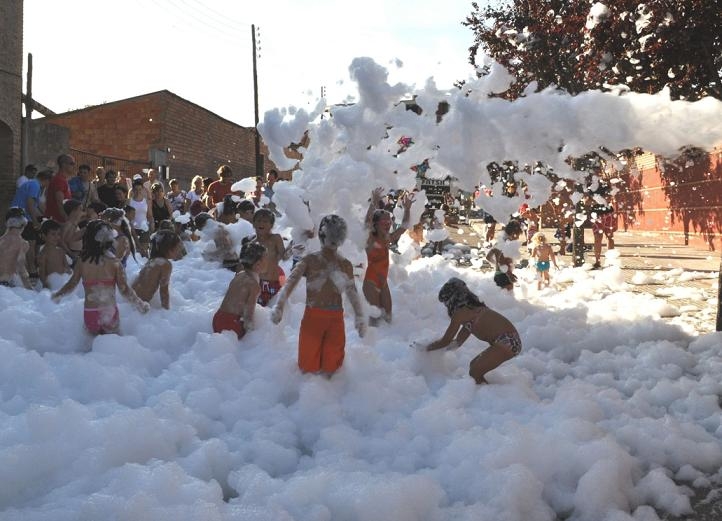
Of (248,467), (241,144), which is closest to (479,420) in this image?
(248,467)

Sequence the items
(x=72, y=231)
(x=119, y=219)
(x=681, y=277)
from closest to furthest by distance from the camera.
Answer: (x=72, y=231), (x=119, y=219), (x=681, y=277)

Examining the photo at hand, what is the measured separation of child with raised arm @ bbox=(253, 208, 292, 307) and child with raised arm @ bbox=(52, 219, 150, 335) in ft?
4.79

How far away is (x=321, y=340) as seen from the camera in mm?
4594

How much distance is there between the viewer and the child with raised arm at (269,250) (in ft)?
21.2

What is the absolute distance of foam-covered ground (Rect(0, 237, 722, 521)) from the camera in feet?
10.0

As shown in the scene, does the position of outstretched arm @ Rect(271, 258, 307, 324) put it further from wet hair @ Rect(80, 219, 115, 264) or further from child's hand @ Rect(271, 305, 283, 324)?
wet hair @ Rect(80, 219, 115, 264)

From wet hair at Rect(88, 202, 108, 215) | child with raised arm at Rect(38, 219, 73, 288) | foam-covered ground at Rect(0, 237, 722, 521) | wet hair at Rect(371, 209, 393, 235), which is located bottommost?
foam-covered ground at Rect(0, 237, 722, 521)

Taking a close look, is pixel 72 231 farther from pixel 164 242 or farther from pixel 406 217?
pixel 406 217

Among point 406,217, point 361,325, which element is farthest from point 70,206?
point 361,325

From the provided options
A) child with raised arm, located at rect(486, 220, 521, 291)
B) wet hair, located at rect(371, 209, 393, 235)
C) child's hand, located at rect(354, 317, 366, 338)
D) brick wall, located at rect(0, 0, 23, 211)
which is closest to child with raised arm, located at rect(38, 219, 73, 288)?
wet hair, located at rect(371, 209, 393, 235)

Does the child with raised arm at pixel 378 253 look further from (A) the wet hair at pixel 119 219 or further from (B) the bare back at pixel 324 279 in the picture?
(A) the wet hair at pixel 119 219

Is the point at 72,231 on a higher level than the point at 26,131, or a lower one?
lower

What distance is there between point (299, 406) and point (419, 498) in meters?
1.41

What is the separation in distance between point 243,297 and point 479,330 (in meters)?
1.97
